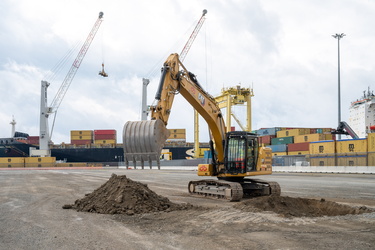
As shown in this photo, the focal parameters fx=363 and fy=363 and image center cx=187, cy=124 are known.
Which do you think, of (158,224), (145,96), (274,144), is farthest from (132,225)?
(145,96)

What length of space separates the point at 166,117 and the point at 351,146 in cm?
3400

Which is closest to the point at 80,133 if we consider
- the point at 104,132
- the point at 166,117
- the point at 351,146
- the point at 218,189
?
the point at 104,132

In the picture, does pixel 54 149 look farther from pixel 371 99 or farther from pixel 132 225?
pixel 132 225

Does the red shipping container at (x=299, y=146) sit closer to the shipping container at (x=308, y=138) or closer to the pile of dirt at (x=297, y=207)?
the shipping container at (x=308, y=138)

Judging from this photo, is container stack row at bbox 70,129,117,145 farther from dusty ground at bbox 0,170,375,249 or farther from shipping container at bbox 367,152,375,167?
dusty ground at bbox 0,170,375,249

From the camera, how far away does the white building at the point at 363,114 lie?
5534 cm

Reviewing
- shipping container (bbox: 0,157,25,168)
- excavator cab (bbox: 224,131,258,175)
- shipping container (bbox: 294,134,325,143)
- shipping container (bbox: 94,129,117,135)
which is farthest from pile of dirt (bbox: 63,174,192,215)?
shipping container (bbox: 94,129,117,135)

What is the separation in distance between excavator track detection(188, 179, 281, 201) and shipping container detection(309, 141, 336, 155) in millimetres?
31373

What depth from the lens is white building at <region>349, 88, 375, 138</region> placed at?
55344 mm

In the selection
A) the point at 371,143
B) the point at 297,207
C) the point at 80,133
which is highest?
the point at 80,133

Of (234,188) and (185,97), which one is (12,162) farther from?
(234,188)

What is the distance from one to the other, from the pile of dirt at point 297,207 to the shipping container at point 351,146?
3188cm

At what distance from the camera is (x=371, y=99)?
5544cm

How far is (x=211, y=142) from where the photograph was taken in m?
15.6
